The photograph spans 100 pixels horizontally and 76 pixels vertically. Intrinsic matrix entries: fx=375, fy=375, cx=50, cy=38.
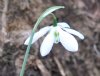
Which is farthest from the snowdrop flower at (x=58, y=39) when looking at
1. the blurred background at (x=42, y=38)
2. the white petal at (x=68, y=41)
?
the blurred background at (x=42, y=38)

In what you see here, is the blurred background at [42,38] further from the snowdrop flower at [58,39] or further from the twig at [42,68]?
the snowdrop flower at [58,39]

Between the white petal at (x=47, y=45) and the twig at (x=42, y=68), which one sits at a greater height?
the white petal at (x=47, y=45)

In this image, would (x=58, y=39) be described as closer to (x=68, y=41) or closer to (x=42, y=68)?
(x=68, y=41)

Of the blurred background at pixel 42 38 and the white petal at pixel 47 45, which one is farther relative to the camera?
the blurred background at pixel 42 38

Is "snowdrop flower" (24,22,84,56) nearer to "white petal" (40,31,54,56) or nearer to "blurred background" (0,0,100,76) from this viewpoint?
"white petal" (40,31,54,56)

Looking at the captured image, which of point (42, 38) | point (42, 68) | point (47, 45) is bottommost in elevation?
point (42, 68)

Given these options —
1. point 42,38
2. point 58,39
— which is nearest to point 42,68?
point 42,38

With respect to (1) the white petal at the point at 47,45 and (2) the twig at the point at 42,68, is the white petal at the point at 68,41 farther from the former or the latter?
(2) the twig at the point at 42,68

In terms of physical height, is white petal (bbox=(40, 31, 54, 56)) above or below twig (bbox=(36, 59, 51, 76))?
above

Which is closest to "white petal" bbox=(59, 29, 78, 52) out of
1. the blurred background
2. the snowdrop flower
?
the snowdrop flower

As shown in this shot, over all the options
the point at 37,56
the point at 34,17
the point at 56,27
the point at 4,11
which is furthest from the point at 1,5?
the point at 56,27
